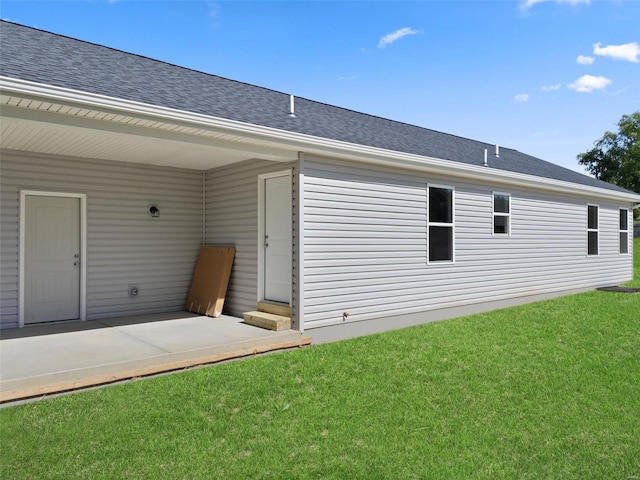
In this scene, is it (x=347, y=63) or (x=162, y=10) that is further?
(x=347, y=63)

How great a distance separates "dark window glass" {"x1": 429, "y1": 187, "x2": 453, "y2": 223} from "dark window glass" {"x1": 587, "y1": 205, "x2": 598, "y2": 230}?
6.20 m

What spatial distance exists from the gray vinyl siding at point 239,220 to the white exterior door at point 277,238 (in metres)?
0.17

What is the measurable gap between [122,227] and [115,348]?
105 inches

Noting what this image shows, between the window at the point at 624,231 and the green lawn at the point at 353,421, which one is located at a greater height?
the window at the point at 624,231

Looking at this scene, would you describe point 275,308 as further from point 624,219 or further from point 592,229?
point 624,219

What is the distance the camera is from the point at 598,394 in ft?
15.0

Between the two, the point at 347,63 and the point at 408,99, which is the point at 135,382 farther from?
the point at 408,99

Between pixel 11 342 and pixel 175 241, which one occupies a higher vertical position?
pixel 175 241

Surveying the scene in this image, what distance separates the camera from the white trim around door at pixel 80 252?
20.6ft

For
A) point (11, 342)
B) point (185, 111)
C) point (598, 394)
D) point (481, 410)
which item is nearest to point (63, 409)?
point (11, 342)

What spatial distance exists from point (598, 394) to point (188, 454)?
3.96 m

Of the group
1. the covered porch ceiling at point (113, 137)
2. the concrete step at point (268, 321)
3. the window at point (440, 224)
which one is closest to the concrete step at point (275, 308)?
the concrete step at point (268, 321)

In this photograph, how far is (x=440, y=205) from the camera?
27.5ft

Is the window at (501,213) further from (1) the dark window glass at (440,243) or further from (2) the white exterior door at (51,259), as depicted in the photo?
(2) the white exterior door at (51,259)
